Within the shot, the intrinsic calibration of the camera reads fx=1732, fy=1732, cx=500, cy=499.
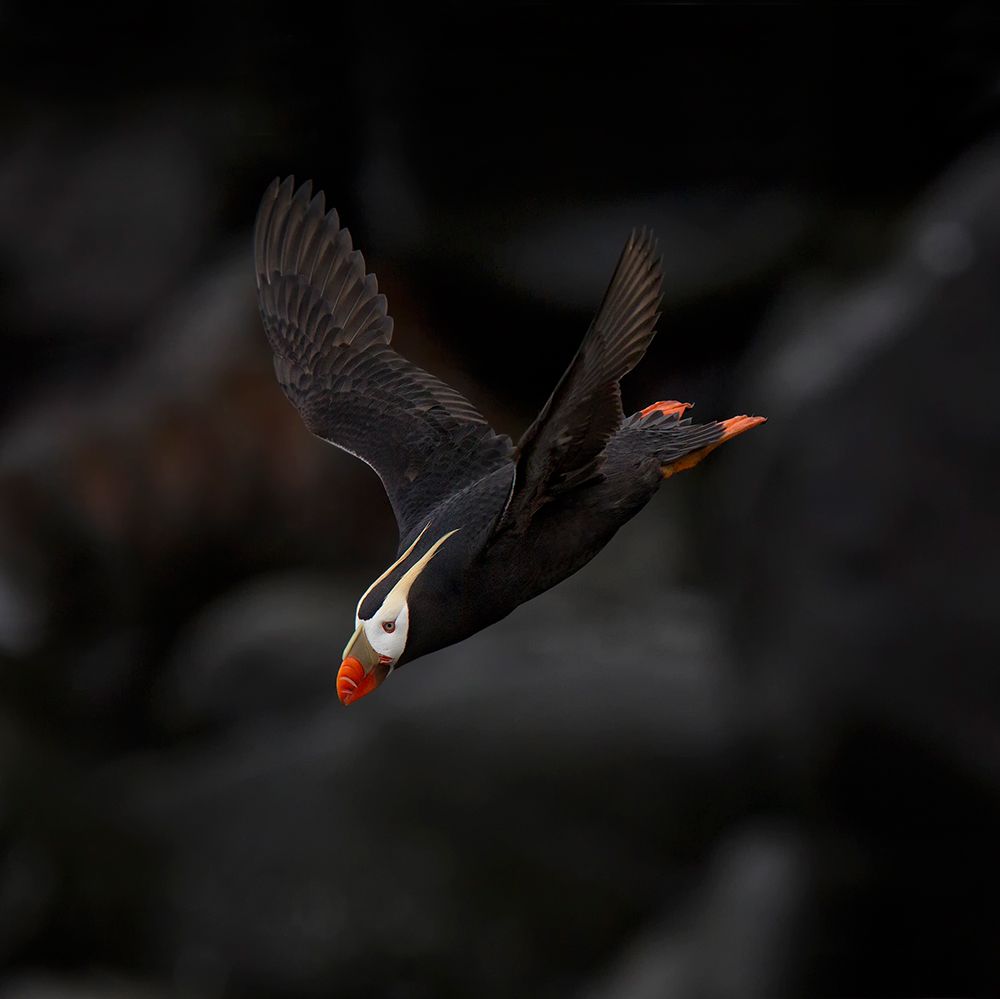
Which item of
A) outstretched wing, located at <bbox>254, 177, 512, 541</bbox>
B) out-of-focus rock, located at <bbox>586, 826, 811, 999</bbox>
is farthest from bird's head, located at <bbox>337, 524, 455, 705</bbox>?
out-of-focus rock, located at <bbox>586, 826, 811, 999</bbox>

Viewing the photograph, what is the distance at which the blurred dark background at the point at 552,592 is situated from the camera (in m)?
4.73

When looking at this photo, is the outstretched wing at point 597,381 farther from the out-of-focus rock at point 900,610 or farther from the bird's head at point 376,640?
the out-of-focus rock at point 900,610

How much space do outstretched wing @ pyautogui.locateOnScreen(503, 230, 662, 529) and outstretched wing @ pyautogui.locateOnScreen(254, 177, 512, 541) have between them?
603 mm

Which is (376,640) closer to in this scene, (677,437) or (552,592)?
(677,437)

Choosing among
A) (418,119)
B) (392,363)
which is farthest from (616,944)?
(418,119)

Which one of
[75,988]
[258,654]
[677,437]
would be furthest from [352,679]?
[258,654]

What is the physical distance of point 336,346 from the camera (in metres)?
3.03

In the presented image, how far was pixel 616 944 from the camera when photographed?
187 inches

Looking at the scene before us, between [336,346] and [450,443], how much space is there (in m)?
0.37

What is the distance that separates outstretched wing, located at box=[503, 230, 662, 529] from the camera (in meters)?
2.07

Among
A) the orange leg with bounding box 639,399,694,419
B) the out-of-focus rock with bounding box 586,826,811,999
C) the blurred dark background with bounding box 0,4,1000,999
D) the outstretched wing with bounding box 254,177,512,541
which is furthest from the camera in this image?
the blurred dark background with bounding box 0,4,1000,999

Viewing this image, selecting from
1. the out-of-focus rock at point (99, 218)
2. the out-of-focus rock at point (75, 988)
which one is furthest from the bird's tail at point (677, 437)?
the out-of-focus rock at point (99, 218)

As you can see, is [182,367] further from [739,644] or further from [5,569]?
[739,644]

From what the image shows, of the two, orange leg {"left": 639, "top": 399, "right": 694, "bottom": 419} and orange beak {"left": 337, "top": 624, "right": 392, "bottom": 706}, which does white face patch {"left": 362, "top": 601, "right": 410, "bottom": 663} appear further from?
orange leg {"left": 639, "top": 399, "right": 694, "bottom": 419}
